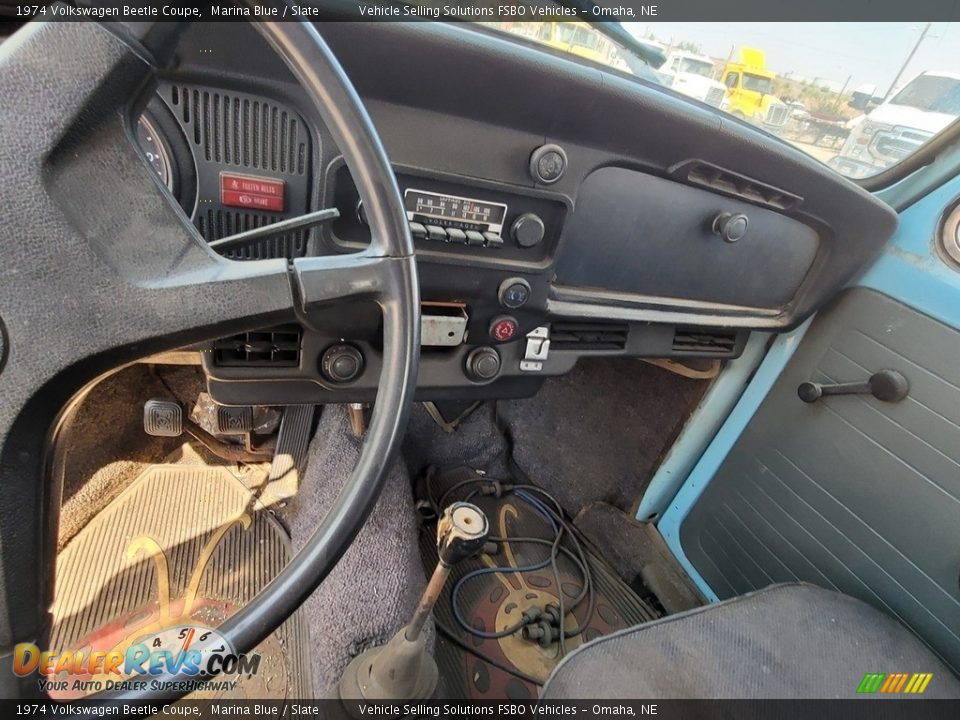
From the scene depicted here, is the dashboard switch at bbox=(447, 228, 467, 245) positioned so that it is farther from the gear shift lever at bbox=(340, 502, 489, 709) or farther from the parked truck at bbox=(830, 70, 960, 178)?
the parked truck at bbox=(830, 70, 960, 178)

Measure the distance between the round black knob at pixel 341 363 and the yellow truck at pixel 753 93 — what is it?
0.78 m

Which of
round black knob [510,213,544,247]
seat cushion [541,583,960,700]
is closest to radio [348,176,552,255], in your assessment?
round black knob [510,213,544,247]

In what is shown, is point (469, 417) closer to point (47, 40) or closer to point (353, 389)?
point (353, 389)

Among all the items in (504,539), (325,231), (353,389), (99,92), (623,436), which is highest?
(99,92)

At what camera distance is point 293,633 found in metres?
1.12

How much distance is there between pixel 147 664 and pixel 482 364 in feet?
2.27

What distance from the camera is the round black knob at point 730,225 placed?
97cm

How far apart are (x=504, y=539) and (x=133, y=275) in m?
1.15

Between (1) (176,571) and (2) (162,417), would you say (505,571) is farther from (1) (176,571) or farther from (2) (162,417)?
(2) (162,417)

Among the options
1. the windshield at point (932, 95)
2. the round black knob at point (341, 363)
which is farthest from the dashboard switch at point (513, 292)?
the windshield at point (932, 95)

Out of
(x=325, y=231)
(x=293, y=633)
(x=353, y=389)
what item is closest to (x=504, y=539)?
(x=293, y=633)

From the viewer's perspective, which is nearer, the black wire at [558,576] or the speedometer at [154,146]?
the speedometer at [154,146]

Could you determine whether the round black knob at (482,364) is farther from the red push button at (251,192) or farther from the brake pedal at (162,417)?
the brake pedal at (162,417)

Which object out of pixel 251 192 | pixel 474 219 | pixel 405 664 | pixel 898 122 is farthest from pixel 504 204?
pixel 898 122
